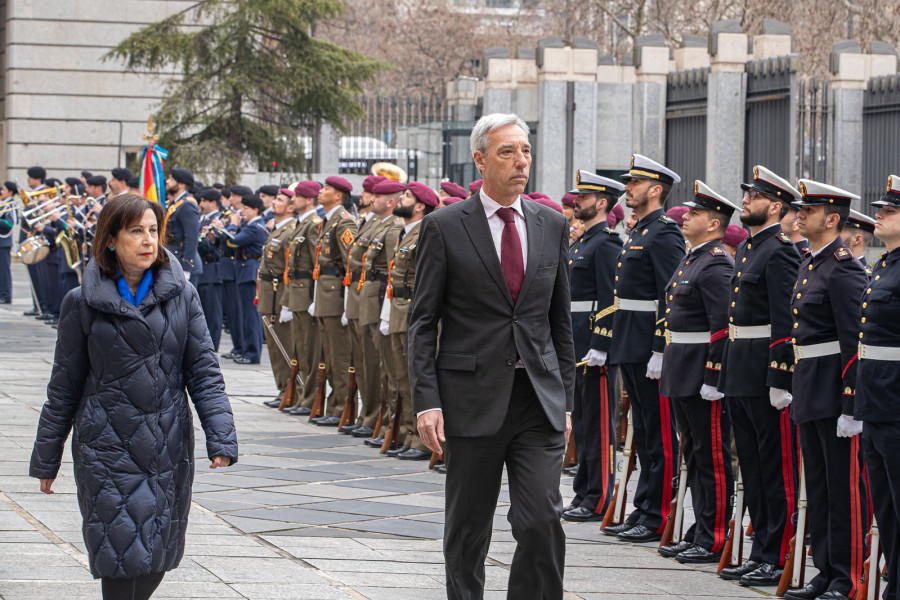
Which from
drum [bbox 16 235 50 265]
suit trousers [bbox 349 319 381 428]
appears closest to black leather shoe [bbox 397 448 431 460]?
suit trousers [bbox 349 319 381 428]

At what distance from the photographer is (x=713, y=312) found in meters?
7.18

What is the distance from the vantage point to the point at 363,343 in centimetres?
1123

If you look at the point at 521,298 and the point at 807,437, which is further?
the point at 807,437

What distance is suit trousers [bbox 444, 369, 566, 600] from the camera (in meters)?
5.00

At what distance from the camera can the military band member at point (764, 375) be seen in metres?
6.70

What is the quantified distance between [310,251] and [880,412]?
7423 mm

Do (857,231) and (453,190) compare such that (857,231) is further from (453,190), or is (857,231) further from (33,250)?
(33,250)

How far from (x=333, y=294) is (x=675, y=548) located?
533cm

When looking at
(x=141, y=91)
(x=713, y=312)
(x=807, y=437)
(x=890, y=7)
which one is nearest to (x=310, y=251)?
(x=713, y=312)

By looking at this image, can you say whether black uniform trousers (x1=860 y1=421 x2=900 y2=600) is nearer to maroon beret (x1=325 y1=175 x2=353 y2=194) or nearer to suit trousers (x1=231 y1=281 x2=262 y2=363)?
maroon beret (x1=325 y1=175 x2=353 y2=194)

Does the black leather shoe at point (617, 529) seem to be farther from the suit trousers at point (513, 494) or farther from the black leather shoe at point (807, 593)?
the suit trousers at point (513, 494)

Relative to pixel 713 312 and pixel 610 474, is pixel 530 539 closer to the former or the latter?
pixel 713 312

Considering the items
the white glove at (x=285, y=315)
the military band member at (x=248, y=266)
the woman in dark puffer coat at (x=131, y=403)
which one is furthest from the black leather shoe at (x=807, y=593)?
the military band member at (x=248, y=266)

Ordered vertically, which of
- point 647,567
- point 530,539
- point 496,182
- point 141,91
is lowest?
point 647,567
